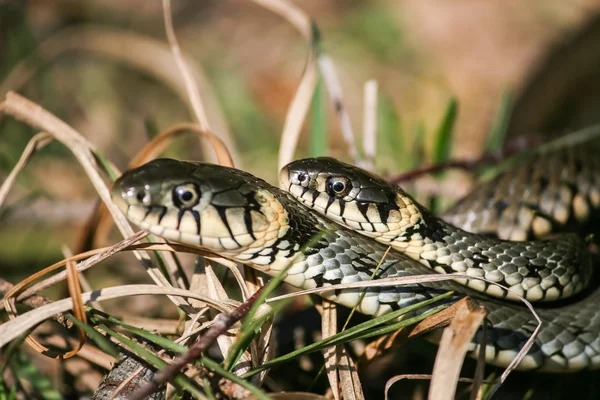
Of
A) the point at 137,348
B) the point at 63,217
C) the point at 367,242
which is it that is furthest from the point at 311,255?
the point at 63,217

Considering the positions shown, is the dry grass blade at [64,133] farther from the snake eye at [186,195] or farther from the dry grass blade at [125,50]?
the dry grass blade at [125,50]

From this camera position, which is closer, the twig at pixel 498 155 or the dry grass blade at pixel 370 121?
the dry grass blade at pixel 370 121

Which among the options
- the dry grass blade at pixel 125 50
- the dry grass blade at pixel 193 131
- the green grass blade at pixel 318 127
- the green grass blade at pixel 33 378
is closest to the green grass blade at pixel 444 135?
the green grass blade at pixel 318 127

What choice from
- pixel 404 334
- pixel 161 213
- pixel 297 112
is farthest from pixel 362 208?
pixel 161 213

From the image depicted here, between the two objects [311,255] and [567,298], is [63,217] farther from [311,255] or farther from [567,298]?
[567,298]

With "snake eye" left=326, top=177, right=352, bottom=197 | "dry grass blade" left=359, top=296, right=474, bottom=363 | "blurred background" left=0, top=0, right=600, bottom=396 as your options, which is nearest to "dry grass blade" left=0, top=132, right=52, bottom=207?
"blurred background" left=0, top=0, right=600, bottom=396

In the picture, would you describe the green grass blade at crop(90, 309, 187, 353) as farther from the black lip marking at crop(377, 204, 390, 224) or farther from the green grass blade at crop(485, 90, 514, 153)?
the green grass blade at crop(485, 90, 514, 153)
